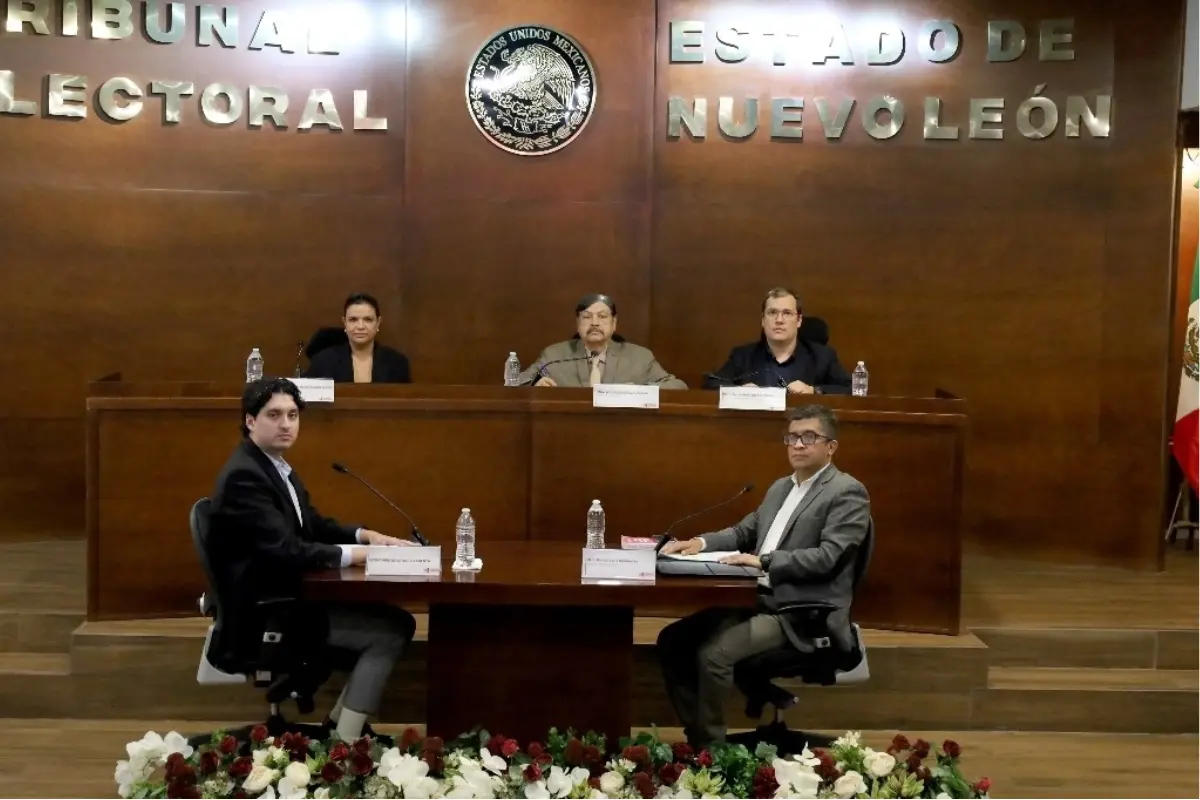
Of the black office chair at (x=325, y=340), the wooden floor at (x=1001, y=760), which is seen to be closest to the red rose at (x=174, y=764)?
the wooden floor at (x=1001, y=760)

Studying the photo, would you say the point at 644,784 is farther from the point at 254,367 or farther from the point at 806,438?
the point at 254,367

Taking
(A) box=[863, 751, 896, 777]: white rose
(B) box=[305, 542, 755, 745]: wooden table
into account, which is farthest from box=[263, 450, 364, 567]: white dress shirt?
(A) box=[863, 751, 896, 777]: white rose

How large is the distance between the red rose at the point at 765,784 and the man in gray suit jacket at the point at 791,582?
0.85m

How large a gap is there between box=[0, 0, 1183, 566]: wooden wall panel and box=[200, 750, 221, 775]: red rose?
3664mm

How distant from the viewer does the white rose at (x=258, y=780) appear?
3.08 m

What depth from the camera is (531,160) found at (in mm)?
6660

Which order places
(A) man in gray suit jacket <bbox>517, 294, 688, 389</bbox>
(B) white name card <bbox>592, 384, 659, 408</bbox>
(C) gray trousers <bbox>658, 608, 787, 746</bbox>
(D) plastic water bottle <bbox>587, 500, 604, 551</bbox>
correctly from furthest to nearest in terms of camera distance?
1. (A) man in gray suit jacket <bbox>517, 294, 688, 389</bbox>
2. (B) white name card <bbox>592, 384, 659, 408</bbox>
3. (D) plastic water bottle <bbox>587, 500, 604, 551</bbox>
4. (C) gray trousers <bbox>658, 608, 787, 746</bbox>

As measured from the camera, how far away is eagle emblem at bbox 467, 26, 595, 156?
6.59 metres

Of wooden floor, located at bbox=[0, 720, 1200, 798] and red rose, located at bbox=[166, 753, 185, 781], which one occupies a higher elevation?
red rose, located at bbox=[166, 753, 185, 781]

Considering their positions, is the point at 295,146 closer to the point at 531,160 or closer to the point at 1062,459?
the point at 531,160

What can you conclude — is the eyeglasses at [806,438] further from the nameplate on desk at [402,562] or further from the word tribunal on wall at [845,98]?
the word tribunal on wall at [845,98]

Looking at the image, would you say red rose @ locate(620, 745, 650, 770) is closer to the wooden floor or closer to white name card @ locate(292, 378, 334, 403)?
the wooden floor

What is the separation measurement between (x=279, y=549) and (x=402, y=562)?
1.10 feet

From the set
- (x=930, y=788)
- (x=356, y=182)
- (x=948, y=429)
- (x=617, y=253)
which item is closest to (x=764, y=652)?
(x=930, y=788)
